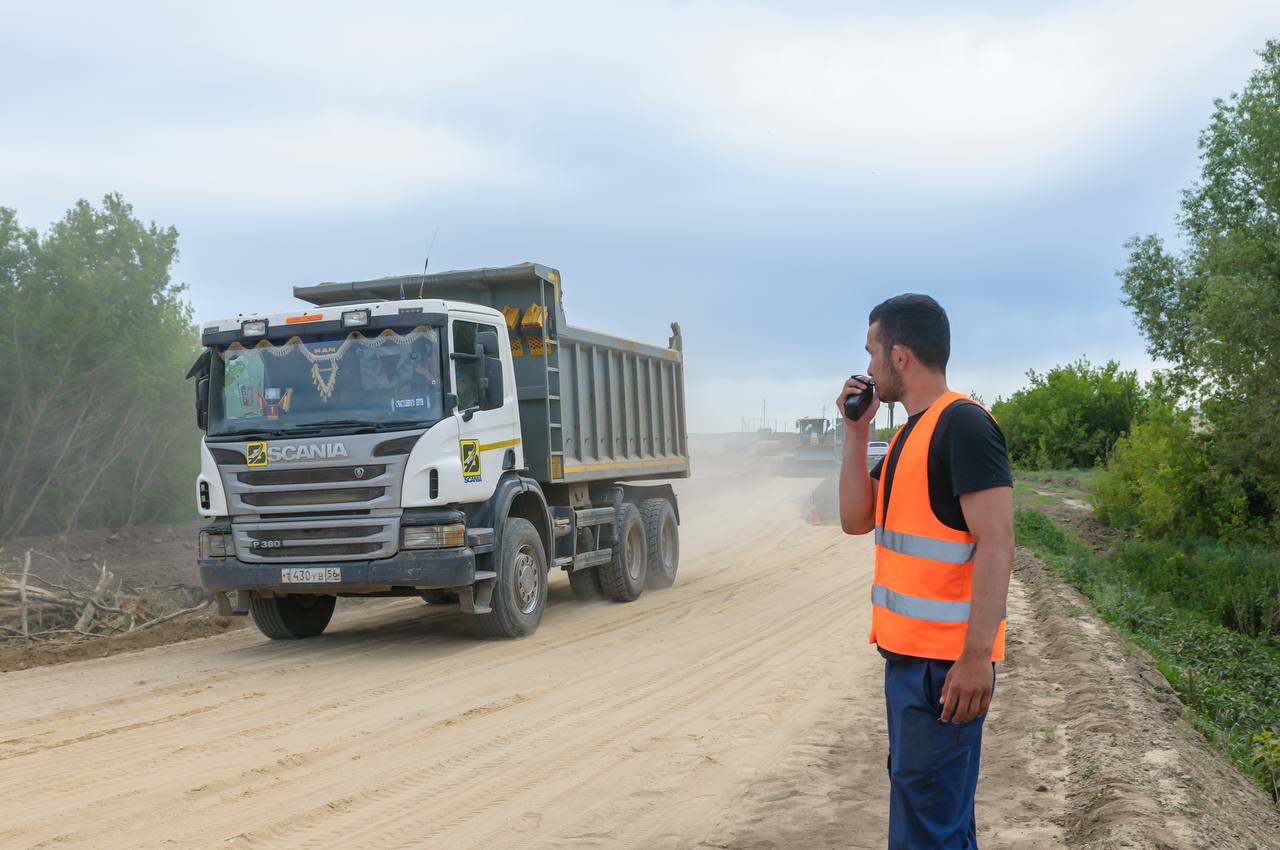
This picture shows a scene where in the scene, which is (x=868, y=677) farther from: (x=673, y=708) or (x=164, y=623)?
(x=164, y=623)

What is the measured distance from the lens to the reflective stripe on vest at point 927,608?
10.1 feet

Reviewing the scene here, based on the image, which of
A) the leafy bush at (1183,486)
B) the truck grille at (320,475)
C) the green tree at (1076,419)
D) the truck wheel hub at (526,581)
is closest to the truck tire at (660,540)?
the truck wheel hub at (526,581)

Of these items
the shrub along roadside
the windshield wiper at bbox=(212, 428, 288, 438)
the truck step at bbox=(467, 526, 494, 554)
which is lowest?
the shrub along roadside

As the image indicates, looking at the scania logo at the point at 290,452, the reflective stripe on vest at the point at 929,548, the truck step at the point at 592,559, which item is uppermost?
the scania logo at the point at 290,452

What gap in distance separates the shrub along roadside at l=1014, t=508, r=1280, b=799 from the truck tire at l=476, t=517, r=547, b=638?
574cm

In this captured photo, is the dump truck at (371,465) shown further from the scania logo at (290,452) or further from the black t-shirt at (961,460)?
the black t-shirt at (961,460)

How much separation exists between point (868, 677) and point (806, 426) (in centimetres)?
3419

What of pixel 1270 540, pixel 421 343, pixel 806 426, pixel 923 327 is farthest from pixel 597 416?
pixel 806 426

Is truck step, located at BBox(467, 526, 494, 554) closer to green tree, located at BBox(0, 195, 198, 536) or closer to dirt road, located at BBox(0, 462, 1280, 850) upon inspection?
dirt road, located at BBox(0, 462, 1280, 850)

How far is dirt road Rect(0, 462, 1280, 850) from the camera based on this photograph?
16.8ft

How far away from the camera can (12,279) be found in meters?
19.6

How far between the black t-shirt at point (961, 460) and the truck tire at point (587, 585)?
10529 mm

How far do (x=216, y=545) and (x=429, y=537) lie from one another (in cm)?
203

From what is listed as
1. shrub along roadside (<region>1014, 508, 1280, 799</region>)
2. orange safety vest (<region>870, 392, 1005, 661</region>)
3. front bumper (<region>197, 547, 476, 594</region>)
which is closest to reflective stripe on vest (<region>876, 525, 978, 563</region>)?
orange safety vest (<region>870, 392, 1005, 661</region>)
